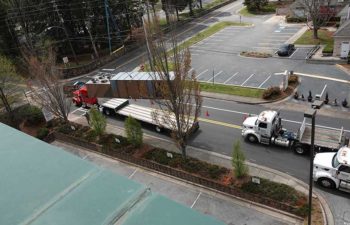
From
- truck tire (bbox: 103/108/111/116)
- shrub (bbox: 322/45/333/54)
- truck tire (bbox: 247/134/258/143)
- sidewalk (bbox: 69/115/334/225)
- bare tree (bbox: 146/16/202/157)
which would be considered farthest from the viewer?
shrub (bbox: 322/45/333/54)

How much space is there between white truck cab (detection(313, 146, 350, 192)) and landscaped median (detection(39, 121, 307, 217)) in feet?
6.54

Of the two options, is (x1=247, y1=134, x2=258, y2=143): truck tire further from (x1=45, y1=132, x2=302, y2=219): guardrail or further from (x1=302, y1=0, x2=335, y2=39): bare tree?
(x1=302, y1=0, x2=335, y2=39): bare tree

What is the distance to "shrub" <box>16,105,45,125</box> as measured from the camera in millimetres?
33806

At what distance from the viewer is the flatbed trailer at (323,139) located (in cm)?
2192

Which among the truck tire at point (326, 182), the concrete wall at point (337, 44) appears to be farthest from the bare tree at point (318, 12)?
the truck tire at point (326, 182)

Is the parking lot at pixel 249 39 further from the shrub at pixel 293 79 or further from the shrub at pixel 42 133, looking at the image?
the shrub at pixel 42 133

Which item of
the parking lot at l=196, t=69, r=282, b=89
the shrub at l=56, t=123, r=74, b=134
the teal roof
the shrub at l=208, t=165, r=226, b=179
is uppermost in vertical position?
the teal roof

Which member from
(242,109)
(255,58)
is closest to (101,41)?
(255,58)

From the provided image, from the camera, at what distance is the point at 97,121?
27.8 m

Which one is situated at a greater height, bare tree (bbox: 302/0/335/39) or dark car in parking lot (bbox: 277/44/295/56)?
bare tree (bbox: 302/0/335/39)

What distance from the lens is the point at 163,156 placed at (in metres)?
24.6

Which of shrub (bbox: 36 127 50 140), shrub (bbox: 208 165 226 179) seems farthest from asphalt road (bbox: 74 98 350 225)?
shrub (bbox: 36 127 50 140)

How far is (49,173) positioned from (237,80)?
33.4 meters

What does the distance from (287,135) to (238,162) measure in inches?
238
